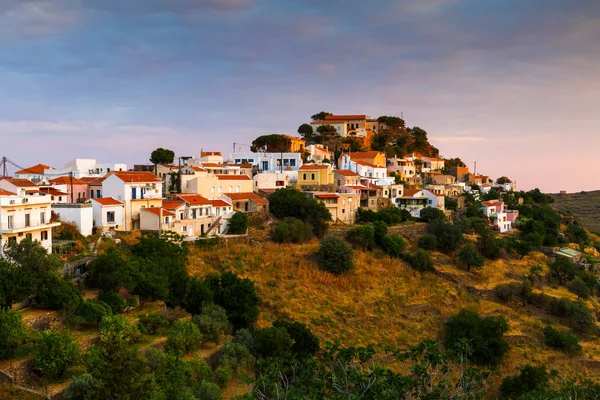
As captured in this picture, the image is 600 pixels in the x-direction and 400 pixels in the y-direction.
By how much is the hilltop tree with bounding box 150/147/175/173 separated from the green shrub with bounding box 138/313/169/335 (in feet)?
100

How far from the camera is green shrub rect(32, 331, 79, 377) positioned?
17.5 meters

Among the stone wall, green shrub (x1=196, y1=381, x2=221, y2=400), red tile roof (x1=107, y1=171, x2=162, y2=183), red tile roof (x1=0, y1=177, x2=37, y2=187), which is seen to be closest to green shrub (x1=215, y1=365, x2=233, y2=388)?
green shrub (x1=196, y1=381, x2=221, y2=400)

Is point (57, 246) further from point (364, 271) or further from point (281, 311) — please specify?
point (364, 271)

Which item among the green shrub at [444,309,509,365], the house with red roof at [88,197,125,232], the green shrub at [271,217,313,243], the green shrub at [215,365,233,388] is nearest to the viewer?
the green shrub at [215,365,233,388]

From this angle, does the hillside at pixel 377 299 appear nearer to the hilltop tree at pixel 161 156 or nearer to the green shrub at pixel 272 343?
the green shrub at pixel 272 343

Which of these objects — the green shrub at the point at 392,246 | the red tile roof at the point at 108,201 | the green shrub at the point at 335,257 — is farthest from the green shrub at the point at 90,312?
the green shrub at the point at 392,246

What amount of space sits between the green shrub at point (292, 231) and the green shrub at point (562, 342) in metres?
18.0

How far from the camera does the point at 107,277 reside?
77.4 ft

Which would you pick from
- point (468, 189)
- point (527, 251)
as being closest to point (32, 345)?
point (527, 251)

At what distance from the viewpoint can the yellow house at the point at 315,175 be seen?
163ft

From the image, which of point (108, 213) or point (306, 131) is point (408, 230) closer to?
point (108, 213)

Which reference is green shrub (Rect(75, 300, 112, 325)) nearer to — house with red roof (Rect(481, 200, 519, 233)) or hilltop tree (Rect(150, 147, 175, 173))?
hilltop tree (Rect(150, 147, 175, 173))

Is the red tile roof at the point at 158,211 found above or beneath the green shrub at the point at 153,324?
above

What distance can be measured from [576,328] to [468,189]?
35.2m
